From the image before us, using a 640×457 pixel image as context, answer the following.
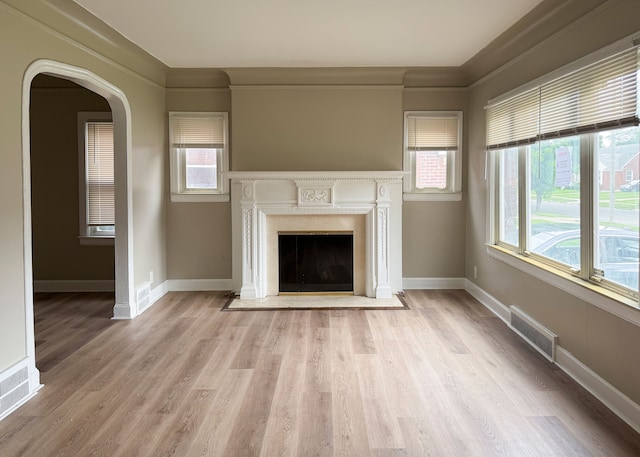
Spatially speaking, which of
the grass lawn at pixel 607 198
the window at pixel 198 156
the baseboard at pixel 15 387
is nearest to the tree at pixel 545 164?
the grass lawn at pixel 607 198

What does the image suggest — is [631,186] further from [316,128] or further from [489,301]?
[316,128]

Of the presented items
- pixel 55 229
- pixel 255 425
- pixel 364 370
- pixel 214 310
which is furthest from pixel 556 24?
pixel 55 229

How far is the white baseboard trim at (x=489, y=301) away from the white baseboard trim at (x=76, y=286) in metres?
4.54

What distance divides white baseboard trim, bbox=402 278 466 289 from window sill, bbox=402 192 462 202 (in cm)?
103

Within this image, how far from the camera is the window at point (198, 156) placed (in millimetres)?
6156

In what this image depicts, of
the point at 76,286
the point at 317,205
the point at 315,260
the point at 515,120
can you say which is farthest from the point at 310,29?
the point at 76,286

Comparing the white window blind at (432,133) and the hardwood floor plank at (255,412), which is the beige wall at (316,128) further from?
the hardwood floor plank at (255,412)

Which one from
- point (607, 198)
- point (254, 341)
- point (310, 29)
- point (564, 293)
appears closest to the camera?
point (607, 198)

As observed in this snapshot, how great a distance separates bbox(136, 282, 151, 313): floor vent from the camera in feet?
17.2

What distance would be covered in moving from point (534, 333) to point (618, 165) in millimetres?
1664

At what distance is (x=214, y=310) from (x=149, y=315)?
677 mm

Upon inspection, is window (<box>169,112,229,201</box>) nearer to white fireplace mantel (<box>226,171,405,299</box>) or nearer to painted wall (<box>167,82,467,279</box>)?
painted wall (<box>167,82,467,279</box>)

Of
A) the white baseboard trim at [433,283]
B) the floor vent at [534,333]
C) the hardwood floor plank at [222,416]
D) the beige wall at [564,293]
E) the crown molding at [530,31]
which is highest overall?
the crown molding at [530,31]

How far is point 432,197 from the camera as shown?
6227 millimetres
